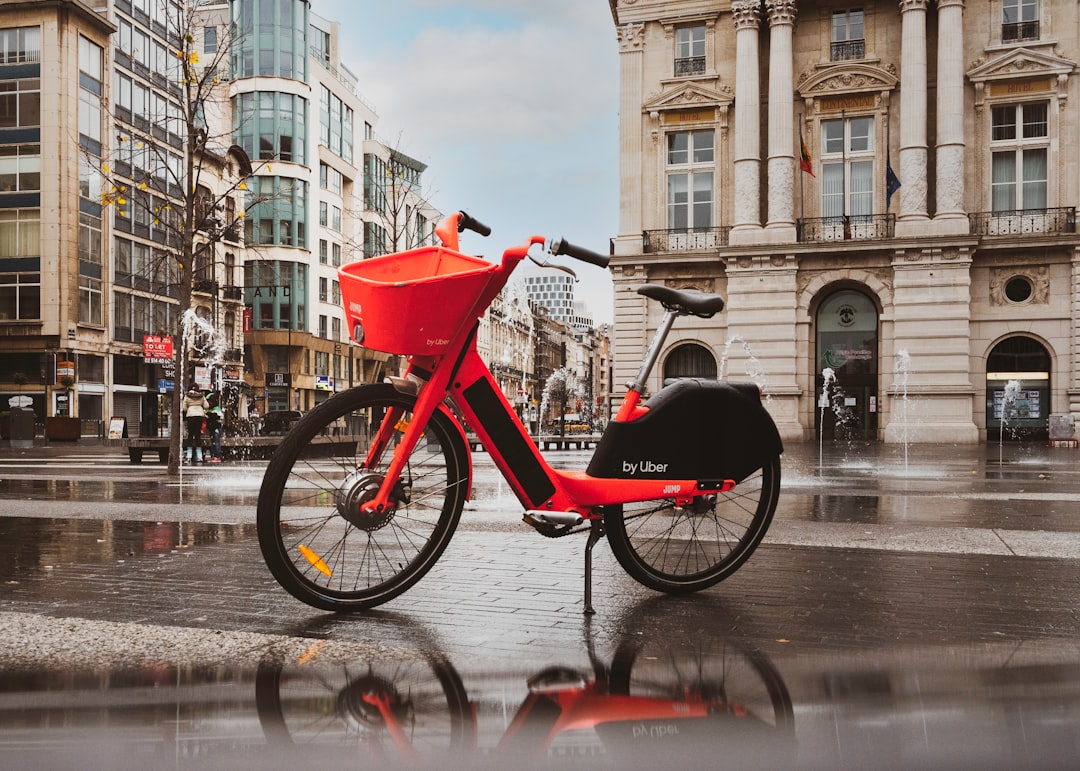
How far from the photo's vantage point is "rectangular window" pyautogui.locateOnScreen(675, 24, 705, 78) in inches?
1513

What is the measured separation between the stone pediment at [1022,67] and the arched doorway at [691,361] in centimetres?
1388

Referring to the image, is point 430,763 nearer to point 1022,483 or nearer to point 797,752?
point 797,752

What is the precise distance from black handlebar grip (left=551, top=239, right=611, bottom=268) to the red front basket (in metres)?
0.40

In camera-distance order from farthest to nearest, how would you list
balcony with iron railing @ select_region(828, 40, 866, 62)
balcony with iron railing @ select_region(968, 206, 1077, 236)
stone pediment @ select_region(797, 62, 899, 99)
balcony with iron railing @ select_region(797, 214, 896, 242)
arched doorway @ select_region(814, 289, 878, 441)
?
1. balcony with iron railing @ select_region(828, 40, 866, 62)
2. arched doorway @ select_region(814, 289, 878, 441)
3. stone pediment @ select_region(797, 62, 899, 99)
4. balcony with iron railing @ select_region(797, 214, 896, 242)
5. balcony with iron railing @ select_region(968, 206, 1077, 236)

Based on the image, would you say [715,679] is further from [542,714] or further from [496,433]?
[496,433]

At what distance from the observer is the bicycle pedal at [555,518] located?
4367 mm

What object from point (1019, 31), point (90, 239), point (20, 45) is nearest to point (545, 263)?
point (1019, 31)

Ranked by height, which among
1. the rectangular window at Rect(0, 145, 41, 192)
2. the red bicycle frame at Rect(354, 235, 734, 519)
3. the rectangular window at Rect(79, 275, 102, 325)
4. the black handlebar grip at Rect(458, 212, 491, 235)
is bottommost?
the red bicycle frame at Rect(354, 235, 734, 519)

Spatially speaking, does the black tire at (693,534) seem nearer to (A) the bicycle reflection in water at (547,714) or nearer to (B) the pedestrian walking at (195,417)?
(A) the bicycle reflection in water at (547,714)

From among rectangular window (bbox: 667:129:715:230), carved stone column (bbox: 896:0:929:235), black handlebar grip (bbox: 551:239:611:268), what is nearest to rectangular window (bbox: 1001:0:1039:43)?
carved stone column (bbox: 896:0:929:235)

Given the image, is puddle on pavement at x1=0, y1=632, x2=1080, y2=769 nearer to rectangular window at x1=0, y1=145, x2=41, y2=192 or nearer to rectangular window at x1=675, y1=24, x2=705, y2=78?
rectangular window at x1=675, y1=24, x2=705, y2=78

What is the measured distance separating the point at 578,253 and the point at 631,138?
118ft

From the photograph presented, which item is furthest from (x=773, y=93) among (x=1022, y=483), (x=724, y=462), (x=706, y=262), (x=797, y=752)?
(x=797, y=752)

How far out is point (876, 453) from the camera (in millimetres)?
24812
